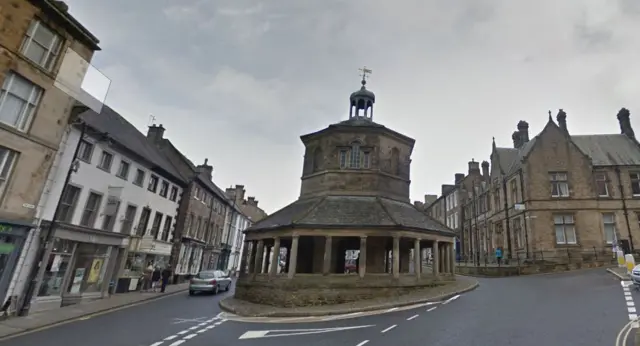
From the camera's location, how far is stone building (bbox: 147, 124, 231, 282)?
30.5 m

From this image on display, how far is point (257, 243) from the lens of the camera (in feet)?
73.3

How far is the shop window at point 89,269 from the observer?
Result: 62.5ft

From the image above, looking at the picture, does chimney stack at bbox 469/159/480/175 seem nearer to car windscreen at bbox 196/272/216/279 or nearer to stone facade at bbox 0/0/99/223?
car windscreen at bbox 196/272/216/279

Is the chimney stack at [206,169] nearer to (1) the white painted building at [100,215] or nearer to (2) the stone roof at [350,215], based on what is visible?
(1) the white painted building at [100,215]

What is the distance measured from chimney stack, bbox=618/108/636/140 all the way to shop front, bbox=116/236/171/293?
4534 cm

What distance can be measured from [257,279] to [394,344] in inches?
454

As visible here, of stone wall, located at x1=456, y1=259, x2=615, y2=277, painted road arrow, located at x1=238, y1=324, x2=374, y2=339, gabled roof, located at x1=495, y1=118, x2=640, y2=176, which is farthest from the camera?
gabled roof, located at x1=495, y1=118, x2=640, y2=176

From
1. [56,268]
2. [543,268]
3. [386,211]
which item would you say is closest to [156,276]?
[56,268]

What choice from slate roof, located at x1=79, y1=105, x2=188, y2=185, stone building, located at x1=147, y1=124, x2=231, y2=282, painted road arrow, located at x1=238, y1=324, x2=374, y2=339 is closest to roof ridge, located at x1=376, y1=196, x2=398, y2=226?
painted road arrow, located at x1=238, y1=324, x2=374, y2=339

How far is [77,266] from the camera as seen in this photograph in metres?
19.2

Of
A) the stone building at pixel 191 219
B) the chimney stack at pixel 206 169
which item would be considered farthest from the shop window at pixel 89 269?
the chimney stack at pixel 206 169

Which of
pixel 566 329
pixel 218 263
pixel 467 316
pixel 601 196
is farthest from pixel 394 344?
pixel 218 263

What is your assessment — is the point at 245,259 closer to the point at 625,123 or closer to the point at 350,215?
the point at 350,215

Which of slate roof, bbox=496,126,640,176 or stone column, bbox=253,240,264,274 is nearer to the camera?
A: stone column, bbox=253,240,264,274
